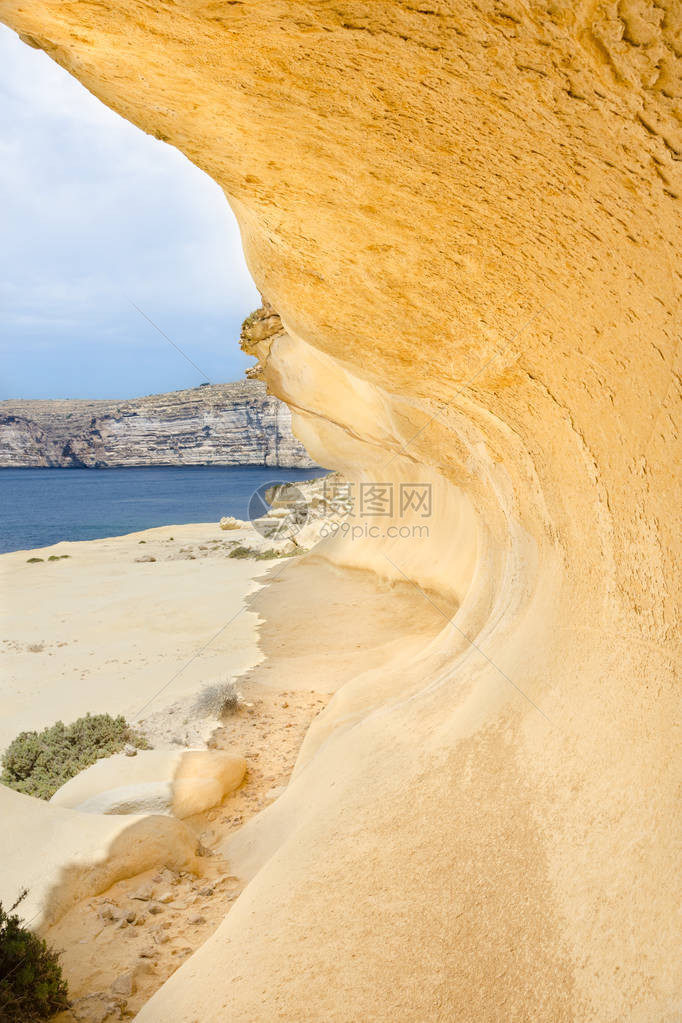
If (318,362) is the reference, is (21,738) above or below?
below

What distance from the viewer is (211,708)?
6836mm

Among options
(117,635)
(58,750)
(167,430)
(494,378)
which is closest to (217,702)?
(58,750)

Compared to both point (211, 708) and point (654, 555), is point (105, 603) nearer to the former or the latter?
point (211, 708)

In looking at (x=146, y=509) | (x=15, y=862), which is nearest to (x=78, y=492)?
(x=146, y=509)

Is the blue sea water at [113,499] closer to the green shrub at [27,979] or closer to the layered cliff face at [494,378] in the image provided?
the green shrub at [27,979]

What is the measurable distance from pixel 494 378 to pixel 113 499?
63411mm

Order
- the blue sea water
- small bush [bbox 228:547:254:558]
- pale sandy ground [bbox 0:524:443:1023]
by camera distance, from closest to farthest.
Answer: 1. pale sandy ground [bbox 0:524:443:1023]
2. small bush [bbox 228:547:254:558]
3. the blue sea water

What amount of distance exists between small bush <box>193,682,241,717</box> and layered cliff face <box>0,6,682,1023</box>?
3.32 meters

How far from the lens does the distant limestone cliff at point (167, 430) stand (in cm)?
8681

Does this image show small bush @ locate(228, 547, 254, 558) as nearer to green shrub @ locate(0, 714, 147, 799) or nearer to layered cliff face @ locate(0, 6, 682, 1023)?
green shrub @ locate(0, 714, 147, 799)

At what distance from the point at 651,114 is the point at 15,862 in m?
4.46

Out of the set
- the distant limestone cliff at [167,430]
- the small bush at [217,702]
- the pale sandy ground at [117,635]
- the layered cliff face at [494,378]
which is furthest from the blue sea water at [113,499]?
the layered cliff face at [494,378]

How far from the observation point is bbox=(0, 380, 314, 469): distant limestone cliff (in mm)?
86812

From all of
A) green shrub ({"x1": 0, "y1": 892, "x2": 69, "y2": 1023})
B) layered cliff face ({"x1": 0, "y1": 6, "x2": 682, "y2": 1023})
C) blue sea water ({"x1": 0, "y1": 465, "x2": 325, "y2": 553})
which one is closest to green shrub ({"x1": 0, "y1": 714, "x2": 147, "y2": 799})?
green shrub ({"x1": 0, "y1": 892, "x2": 69, "y2": 1023})
